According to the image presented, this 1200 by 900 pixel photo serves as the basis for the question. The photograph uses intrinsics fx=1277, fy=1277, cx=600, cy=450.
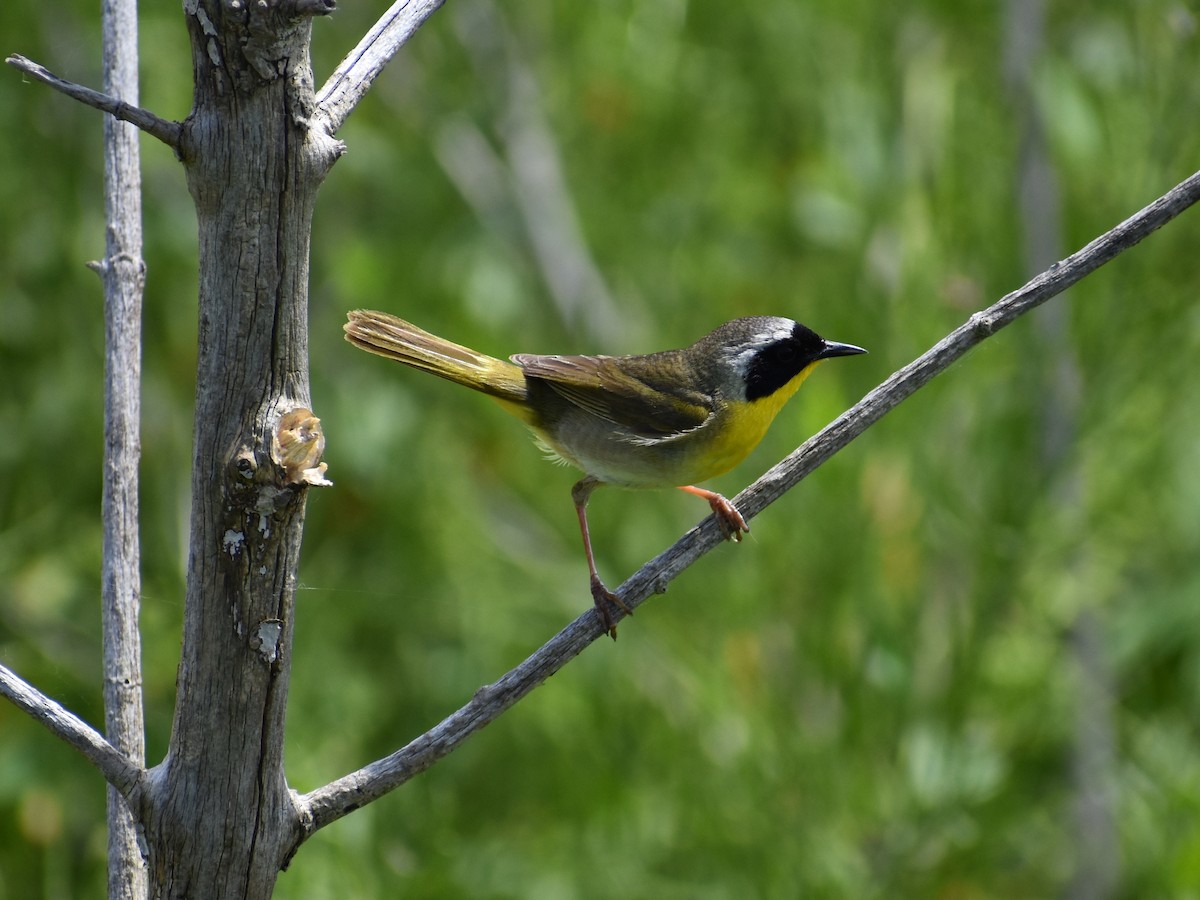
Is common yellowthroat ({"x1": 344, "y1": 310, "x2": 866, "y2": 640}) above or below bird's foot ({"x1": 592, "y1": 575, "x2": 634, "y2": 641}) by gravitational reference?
above

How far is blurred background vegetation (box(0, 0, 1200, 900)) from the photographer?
3582 millimetres

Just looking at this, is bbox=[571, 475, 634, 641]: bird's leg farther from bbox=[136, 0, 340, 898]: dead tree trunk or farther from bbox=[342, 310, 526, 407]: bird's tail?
bbox=[136, 0, 340, 898]: dead tree trunk

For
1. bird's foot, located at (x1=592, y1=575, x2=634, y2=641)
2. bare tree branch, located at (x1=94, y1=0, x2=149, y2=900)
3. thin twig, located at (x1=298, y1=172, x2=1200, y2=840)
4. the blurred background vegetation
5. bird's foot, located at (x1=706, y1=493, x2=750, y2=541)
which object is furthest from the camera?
the blurred background vegetation

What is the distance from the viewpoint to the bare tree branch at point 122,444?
1.82 meters

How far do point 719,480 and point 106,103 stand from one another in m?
2.92

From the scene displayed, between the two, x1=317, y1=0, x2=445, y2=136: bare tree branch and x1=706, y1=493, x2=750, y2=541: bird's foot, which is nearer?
x1=317, y1=0, x2=445, y2=136: bare tree branch

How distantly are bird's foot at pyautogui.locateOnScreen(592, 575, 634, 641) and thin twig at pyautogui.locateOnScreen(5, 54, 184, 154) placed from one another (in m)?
0.90

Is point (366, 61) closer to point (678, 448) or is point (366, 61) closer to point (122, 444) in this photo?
point (122, 444)

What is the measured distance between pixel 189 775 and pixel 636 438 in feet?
5.75

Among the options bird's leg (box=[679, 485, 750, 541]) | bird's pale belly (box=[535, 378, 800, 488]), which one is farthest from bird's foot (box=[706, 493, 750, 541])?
bird's pale belly (box=[535, 378, 800, 488])

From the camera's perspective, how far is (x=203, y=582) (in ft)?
4.95

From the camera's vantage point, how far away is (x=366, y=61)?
1.61 m

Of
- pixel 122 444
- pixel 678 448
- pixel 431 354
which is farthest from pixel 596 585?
pixel 122 444

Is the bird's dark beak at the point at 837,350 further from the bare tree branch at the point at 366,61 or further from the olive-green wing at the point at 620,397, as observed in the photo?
the bare tree branch at the point at 366,61
